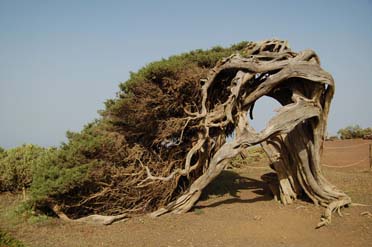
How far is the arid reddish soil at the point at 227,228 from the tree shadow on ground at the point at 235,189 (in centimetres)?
6

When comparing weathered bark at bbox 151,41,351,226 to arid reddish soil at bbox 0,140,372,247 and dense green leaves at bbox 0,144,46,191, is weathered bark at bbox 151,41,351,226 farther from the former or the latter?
dense green leaves at bbox 0,144,46,191

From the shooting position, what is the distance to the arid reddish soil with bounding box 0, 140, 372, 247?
6.50 meters

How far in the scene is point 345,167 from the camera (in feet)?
47.0

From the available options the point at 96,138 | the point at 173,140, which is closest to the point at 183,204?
the point at 173,140

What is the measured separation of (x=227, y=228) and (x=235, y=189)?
3457 mm

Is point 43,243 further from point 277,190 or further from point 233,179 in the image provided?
point 233,179

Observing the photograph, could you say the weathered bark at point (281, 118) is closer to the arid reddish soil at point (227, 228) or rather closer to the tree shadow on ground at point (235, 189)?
the arid reddish soil at point (227, 228)

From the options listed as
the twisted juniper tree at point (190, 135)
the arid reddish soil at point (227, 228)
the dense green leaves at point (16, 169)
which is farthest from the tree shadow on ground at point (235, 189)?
the dense green leaves at point (16, 169)

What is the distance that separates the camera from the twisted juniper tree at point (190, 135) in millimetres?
7859

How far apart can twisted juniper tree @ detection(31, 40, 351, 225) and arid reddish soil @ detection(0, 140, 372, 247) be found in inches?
17.3

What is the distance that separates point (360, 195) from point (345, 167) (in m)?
5.50

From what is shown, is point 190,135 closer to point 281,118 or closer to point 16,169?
point 281,118

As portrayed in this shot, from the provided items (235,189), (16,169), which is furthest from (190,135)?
(16,169)

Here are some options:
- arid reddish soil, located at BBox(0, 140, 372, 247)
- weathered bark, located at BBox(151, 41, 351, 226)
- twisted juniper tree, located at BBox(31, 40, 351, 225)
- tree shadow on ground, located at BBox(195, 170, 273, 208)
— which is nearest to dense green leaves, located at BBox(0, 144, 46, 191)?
arid reddish soil, located at BBox(0, 140, 372, 247)
